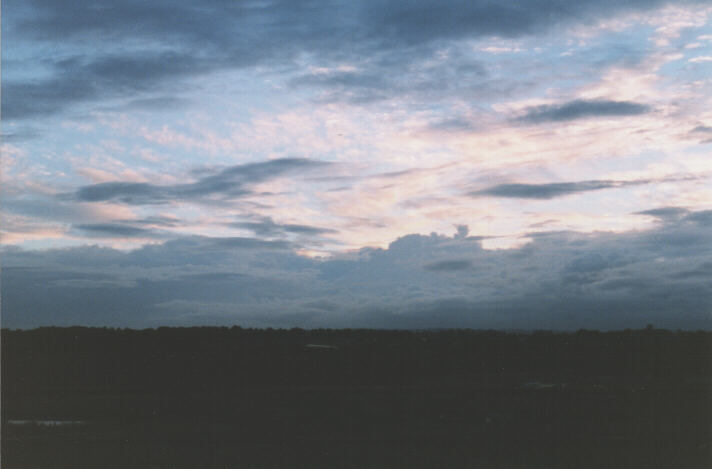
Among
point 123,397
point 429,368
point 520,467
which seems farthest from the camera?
point 429,368

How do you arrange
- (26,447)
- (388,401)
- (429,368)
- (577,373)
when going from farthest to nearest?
(429,368) → (577,373) → (388,401) → (26,447)

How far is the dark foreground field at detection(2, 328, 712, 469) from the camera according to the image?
20.1 meters

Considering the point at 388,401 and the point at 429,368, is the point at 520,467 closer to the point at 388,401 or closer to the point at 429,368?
the point at 388,401

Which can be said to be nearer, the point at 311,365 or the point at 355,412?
the point at 355,412

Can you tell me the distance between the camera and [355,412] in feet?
96.5

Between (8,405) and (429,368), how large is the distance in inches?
1175

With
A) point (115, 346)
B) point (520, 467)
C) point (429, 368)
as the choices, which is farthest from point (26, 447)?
point (115, 346)

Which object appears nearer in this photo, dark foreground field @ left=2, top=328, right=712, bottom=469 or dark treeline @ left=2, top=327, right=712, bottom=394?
dark foreground field @ left=2, top=328, right=712, bottom=469

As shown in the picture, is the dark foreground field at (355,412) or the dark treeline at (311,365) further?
the dark treeline at (311,365)

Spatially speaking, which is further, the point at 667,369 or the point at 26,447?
the point at 667,369

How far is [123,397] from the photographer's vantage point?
36.1 m

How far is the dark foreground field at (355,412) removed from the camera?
20125 millimetres

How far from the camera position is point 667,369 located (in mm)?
52125

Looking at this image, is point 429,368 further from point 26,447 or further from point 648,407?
point 26,447
